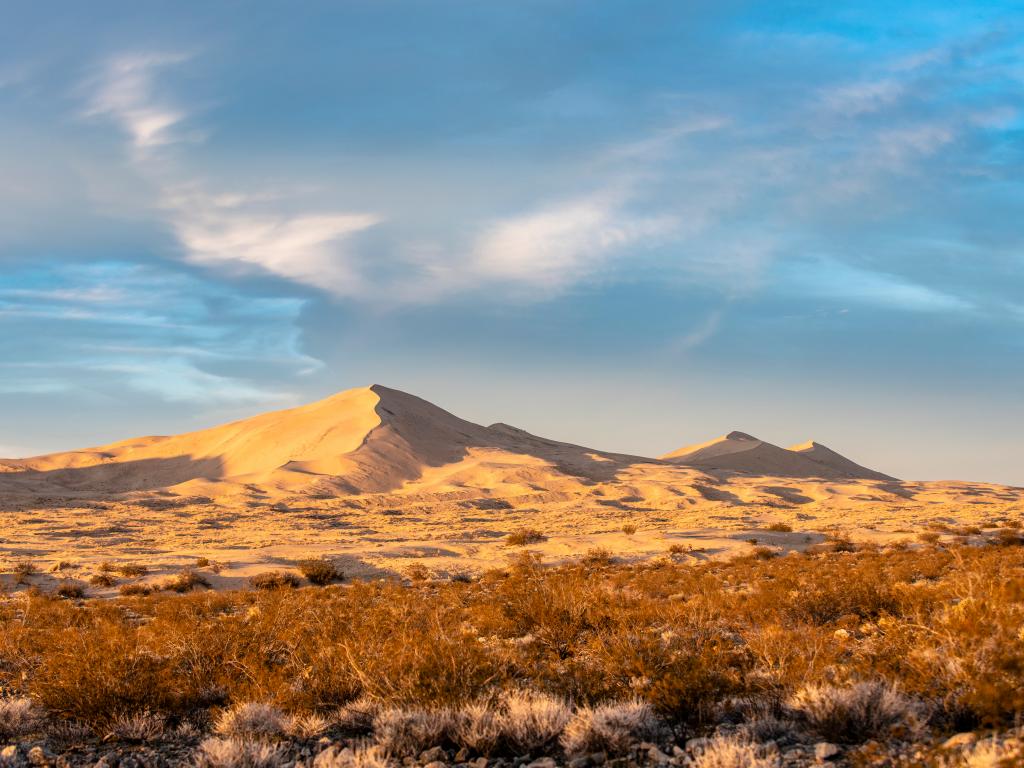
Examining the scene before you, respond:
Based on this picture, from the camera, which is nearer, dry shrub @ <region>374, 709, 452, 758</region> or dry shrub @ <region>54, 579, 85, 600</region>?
dry shrub @ <region>374, 709, 452, 758</region>

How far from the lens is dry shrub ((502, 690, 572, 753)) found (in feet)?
19.9

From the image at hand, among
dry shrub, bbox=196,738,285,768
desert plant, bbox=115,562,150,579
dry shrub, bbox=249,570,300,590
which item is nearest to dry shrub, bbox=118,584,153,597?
desert plant, bbox=115,562,150,579

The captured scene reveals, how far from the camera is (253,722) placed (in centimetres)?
688

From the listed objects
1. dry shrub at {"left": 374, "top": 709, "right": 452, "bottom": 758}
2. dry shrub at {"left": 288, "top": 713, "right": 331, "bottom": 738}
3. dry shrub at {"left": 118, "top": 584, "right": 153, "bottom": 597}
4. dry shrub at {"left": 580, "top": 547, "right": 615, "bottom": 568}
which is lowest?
dry shrub at {"left": 580, "top": 547, "right": 615, "bottom": 568}

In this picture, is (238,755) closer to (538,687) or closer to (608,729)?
(538,687)

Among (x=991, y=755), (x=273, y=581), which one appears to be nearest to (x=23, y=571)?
(x=273, y=581)

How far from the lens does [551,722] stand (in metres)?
6.17

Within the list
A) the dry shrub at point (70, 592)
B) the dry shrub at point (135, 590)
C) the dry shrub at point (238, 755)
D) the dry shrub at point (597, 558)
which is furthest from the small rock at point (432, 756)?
the dry shrub at point (597, 558)

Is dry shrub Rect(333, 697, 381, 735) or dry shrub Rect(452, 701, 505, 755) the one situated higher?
dry shrub Rect(452, 701, 505, 755)

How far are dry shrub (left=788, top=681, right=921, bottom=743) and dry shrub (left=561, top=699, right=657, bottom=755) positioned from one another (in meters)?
1.39

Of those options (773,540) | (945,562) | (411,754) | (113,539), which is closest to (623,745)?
(411,754)

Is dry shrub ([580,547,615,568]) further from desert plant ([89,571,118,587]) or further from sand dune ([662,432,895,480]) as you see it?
sand dune ([662,432,895,480])

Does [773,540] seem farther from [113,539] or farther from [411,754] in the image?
[113,539]

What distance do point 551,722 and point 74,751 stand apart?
15.0 feet
